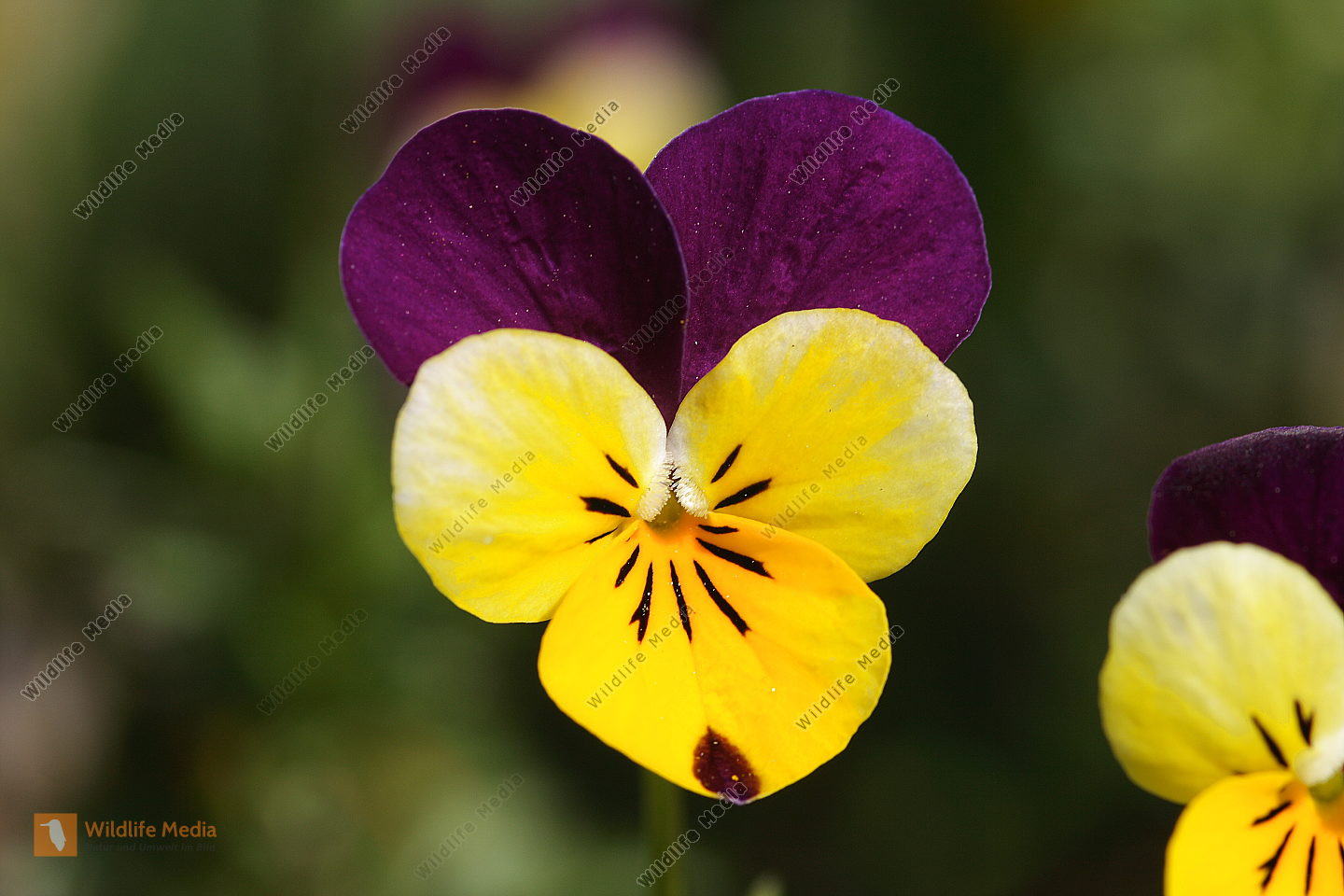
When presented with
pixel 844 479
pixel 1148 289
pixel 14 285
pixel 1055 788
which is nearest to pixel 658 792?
pixel 844 479

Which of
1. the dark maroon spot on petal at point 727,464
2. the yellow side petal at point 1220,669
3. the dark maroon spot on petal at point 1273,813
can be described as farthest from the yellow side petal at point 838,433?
the dark maroon spot on petal at point 1273,813

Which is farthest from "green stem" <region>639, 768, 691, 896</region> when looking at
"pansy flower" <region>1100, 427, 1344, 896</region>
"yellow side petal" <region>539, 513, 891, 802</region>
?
"pansy flower" <region>1100, 427, 1344, 896</region>

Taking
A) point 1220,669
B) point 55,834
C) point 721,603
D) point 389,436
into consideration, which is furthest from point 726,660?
point 389,436

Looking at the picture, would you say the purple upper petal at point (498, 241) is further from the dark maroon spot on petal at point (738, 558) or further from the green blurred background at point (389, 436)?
the green blurred background at point (389, 436)

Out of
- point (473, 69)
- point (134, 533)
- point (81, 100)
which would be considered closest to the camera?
point (134, 533)

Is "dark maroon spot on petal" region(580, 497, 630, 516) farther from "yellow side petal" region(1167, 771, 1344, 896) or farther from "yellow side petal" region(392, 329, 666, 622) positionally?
"yellow side petal" region(1167, 771, 1344, 896)

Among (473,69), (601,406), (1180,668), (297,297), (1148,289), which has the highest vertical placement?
(473,69)

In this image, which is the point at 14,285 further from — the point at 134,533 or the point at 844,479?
the point at 844,479

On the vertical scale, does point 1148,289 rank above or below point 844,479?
below
